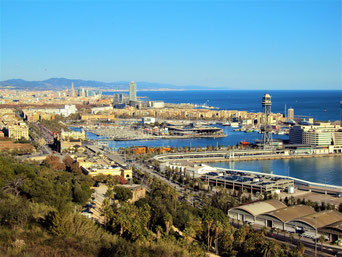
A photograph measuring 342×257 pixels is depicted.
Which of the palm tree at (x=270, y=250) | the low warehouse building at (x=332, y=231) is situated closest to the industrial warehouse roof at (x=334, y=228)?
the low warehouse building at (x=332, y=231)

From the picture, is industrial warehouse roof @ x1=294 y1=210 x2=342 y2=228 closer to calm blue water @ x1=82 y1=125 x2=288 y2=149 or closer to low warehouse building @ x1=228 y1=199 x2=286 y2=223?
low warehouse building @ x1=228 y1=199 x2=286 y2=223

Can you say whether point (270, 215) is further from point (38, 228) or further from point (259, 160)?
point (259, 160)

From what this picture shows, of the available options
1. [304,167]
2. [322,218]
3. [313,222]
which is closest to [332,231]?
[313,222]

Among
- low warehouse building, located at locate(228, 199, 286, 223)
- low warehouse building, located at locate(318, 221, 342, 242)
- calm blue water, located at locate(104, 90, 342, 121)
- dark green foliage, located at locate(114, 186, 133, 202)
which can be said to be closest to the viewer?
low warehouse building, located at locate(318, 221, 342, 242)

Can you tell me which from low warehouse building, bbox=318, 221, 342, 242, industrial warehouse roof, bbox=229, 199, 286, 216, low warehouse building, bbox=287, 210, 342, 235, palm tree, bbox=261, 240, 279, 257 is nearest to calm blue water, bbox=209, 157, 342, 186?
industrial warehouse roof, bbox=229, 199, 286, 216

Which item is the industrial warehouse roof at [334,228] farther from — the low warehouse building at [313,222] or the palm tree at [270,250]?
the palm tree at [270,250]

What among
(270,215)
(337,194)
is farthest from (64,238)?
(337,194)

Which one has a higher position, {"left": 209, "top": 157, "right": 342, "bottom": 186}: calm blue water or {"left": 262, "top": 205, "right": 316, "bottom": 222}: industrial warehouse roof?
{"left": 262, "top": 205, "right": 316, "bottom": 222}: industrial warehouse roof
